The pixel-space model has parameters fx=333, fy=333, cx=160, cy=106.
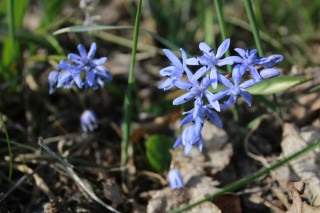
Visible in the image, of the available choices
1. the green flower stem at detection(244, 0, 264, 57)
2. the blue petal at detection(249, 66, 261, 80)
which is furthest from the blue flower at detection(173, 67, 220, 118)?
the green flower stem at detection(244, 0, 264, 57)

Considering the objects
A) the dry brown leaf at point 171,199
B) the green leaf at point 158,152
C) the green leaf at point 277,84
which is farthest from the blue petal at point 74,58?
the green leaf at point 277,84

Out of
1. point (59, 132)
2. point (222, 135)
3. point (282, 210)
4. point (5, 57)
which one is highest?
point (5, 57)

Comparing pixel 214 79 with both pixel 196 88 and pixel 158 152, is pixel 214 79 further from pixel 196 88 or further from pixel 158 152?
pixel 158 152

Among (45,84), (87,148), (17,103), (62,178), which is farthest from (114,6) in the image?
(62,178)

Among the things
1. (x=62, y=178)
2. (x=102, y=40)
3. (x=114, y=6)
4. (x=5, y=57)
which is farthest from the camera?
(x=114, y=6)

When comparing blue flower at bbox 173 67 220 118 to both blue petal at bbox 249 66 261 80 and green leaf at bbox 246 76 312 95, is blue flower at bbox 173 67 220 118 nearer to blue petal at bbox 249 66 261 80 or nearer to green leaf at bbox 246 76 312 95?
blue petal at bbox 249 66 261 80

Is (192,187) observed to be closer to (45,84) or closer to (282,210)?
(282,210)
